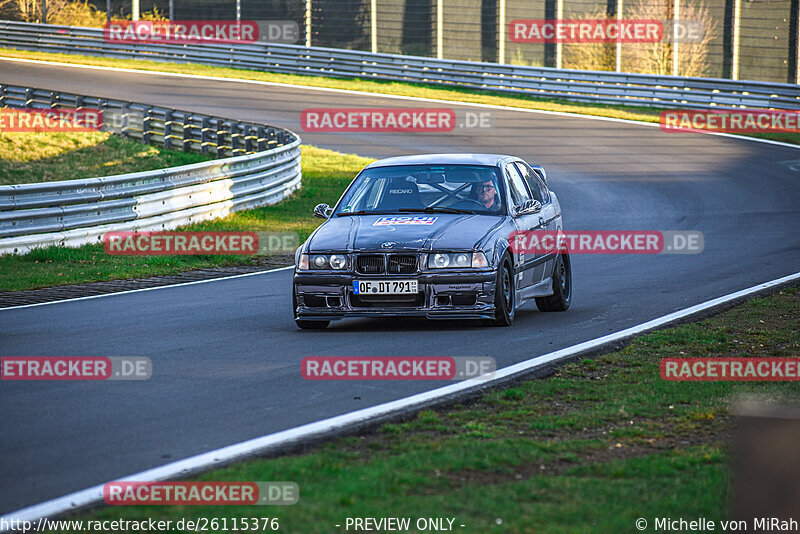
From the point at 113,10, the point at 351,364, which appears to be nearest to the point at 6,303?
the point at 351,364

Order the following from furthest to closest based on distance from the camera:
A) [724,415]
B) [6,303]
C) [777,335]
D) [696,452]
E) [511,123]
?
[511,123] → [6,303] → [777,335] → [724,415] → [696,452]

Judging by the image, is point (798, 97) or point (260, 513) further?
point (798, 97)

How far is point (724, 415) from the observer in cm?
668

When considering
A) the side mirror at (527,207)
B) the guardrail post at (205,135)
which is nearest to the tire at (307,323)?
the side mirror at (527,207)

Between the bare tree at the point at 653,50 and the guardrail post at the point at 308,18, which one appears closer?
the guardrail post at the point at 308,18

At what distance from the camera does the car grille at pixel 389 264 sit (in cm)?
991

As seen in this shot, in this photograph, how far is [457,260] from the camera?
32.6 feet

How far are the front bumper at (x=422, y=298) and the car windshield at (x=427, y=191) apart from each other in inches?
45.2

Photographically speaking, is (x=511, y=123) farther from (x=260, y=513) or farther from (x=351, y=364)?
(x=260, y=513)

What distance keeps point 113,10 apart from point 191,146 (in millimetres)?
27186

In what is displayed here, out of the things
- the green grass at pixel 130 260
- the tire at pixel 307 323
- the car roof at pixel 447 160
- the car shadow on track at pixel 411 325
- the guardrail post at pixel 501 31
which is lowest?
the green grass at pixel 130 260

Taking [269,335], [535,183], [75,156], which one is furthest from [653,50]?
[269,335]

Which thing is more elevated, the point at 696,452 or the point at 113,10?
the point at 113,10

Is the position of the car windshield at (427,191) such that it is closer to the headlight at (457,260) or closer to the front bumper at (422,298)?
the headlight at (457,260)
